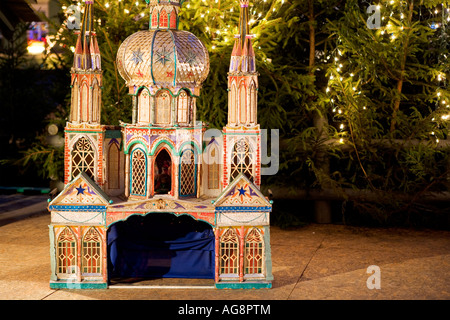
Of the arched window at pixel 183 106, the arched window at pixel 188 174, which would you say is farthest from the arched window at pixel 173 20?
the arched window at pixel 188 174

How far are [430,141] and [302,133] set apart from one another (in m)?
2.24

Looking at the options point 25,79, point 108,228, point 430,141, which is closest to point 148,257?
point 108,228

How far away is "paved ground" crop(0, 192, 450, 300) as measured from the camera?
7.74 meters

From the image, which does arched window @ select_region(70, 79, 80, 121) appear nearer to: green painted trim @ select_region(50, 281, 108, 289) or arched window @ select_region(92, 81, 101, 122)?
arched window @ select_region(92, 81, 101, 122)

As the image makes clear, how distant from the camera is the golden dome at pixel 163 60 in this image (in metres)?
8.03

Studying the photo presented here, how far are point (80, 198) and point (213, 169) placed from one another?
1.71 m

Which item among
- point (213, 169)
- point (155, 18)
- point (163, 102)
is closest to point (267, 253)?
point (213, 169)

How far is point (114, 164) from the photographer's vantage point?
334 inches

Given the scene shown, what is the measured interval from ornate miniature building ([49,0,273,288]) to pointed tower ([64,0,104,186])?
12mm

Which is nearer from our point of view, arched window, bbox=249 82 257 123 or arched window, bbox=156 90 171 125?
arched window, bbox=249 82 257 123

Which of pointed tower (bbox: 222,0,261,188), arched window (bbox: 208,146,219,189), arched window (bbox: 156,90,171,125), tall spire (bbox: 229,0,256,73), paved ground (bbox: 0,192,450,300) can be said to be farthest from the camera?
arched window (bbox: 208,146,219,189)

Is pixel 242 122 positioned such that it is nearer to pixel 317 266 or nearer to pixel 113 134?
pixel 113 134

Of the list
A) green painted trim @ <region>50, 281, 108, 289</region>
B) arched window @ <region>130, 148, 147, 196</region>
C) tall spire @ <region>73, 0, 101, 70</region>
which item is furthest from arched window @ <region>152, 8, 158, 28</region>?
green painted trim @ <region>50, 281, 108, 289</region>

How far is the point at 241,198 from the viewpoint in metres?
7.78
